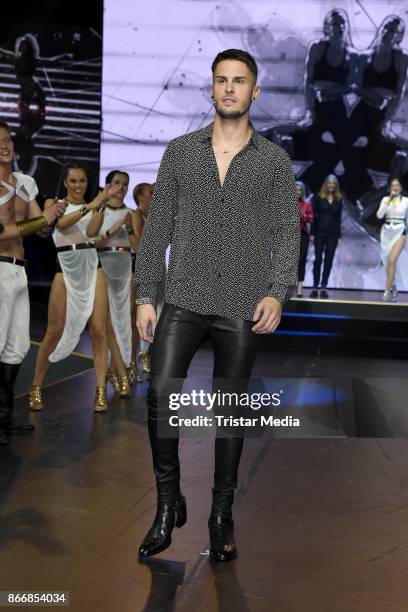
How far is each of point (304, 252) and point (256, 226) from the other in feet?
27.2

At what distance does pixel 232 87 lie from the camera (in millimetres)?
2775

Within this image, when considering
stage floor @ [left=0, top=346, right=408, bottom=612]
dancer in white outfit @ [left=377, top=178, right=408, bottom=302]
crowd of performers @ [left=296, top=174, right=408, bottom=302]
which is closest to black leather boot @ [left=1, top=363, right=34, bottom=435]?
stage floor @ [left=0, top=346, right=408, bottom=612]

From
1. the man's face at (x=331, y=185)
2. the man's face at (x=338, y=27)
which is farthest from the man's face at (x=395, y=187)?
the man's face at (x=338, y=27)

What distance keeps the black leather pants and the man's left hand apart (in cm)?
9

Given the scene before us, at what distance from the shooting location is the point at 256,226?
2848 mm

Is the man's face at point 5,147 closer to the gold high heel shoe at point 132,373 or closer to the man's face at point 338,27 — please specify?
the gold high heel shoe at point 132,373

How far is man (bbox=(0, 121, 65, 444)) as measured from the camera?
4395mm

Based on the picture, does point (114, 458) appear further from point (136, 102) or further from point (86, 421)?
point (136, 102)

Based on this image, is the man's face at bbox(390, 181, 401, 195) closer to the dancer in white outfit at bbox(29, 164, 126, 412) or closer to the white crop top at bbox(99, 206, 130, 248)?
the white crop top at bbox(99, 206, 130, 248)

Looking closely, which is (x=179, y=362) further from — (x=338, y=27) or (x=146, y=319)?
(x=338, y=27)

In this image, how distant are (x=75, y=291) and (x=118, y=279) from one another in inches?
30.6

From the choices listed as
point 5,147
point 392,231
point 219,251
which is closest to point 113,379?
point 5,147

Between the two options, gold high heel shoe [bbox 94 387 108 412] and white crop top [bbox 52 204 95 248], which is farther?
white crop top [bbox 52 204 95 248]

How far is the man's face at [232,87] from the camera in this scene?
2781 millimetres
